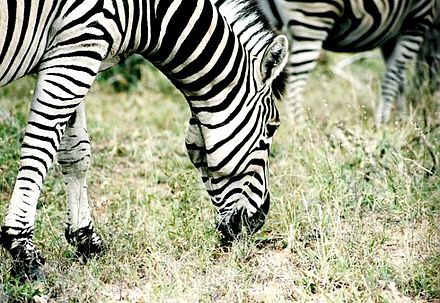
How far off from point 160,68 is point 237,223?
1182 millimetres

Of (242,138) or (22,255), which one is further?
(242,138)

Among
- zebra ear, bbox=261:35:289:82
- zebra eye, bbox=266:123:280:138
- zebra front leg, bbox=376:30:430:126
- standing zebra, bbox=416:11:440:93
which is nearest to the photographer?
zebra ear, bbox=261:35:289:82

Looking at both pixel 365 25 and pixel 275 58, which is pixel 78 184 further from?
pixel 365 25

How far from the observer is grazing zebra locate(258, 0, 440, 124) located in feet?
29.3

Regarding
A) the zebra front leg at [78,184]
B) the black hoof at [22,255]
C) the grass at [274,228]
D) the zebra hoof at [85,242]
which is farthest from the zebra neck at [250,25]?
the black hoof at [22,255]

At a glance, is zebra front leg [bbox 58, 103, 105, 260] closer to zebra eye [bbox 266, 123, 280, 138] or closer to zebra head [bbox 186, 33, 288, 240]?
zebra head [bbox 186, 33, 288, 240]

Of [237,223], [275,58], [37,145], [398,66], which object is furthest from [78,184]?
[398,66]

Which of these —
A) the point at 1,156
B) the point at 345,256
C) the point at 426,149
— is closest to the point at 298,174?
the point at 426,149

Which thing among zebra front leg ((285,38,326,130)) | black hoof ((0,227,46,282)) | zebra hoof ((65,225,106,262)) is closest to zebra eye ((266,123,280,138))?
zebra hoof ((65,225,106,262))

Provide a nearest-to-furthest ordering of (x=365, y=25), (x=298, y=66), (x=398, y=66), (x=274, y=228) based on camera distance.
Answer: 1. (x=274, y=228)
2. (x=298, y=66)
3. (x=365, y=25)
4. (x=398, y=66)

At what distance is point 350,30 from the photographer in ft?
30.8

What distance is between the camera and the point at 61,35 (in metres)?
5.14

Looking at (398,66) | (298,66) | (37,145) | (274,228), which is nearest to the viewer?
(37,145)

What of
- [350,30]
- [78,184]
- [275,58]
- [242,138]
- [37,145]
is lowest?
[78,184]
